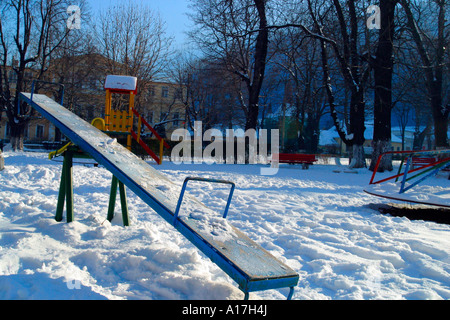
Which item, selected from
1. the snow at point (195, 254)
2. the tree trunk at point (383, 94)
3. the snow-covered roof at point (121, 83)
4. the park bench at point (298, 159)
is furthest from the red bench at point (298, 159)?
the snow at point (195, 254)

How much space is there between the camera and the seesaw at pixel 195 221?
2.33 m

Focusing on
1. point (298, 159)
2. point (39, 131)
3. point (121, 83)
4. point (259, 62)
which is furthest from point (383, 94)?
point (39, 131)

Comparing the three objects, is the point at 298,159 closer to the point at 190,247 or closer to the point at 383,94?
the point at 383,94

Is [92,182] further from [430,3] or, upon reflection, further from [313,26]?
[430,3]

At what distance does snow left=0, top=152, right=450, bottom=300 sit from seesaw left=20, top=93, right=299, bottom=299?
0.15 metres

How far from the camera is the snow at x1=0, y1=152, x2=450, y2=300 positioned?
9.05 ft

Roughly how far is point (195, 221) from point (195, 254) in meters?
0.67

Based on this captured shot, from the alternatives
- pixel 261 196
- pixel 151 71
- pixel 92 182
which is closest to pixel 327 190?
pixel 261 196

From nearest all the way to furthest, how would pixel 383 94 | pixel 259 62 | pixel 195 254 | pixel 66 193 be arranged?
pixel 195 254 → pixel 66 193 → pixel 383 94 → pixel 259 62

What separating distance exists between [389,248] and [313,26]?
55.1 ft

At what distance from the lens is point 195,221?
300 centimetres

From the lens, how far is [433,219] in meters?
6.38

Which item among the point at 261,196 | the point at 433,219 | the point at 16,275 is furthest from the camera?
the point at 261,196

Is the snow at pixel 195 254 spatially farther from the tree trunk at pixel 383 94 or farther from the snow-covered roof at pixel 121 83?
the tree trunk at pixel 383 94
